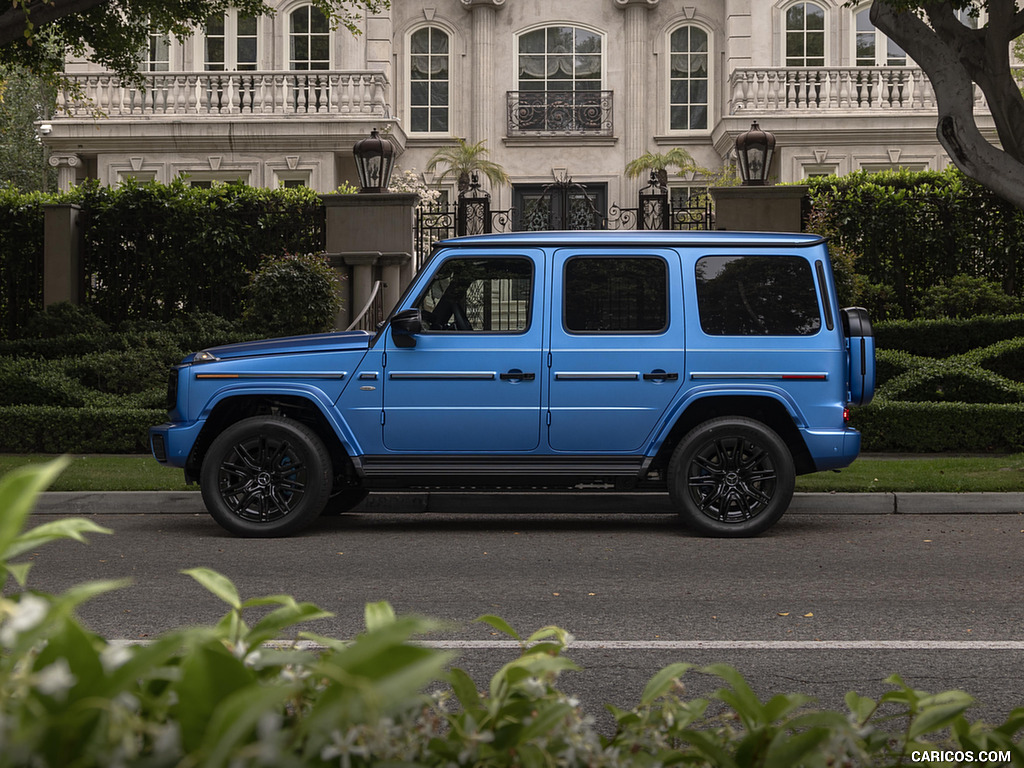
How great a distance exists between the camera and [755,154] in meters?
16.5

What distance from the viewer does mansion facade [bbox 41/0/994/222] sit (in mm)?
26453

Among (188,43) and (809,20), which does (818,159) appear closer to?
(809,20)

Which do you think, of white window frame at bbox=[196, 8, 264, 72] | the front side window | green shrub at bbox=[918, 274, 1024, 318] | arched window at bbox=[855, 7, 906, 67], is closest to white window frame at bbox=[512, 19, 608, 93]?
arched window at bbox=[855, 7, 906, 67]

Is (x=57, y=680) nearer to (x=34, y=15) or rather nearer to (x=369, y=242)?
(x=34, y=15)

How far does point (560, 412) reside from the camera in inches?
330

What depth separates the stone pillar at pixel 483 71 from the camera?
28688 millimetres

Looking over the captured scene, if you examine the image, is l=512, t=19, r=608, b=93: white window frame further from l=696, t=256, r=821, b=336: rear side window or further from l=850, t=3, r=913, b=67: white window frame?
l=696, t=256, r=821, b=336: rear side window

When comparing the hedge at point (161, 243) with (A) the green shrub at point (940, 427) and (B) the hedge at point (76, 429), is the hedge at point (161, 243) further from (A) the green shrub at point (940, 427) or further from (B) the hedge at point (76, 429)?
(A) the green shrub at point (940, 427)

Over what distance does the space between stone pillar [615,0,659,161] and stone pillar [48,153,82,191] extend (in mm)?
13479

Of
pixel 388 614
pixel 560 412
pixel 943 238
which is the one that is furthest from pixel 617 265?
pixel 943 238

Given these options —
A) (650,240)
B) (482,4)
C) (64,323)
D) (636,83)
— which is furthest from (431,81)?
(650,240)

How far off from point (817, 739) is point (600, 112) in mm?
28488

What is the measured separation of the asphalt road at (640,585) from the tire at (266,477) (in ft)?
0.63

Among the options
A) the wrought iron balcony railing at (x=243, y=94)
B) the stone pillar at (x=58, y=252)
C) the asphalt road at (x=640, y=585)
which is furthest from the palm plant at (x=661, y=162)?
the asphalt road at (x=640, y=585)
